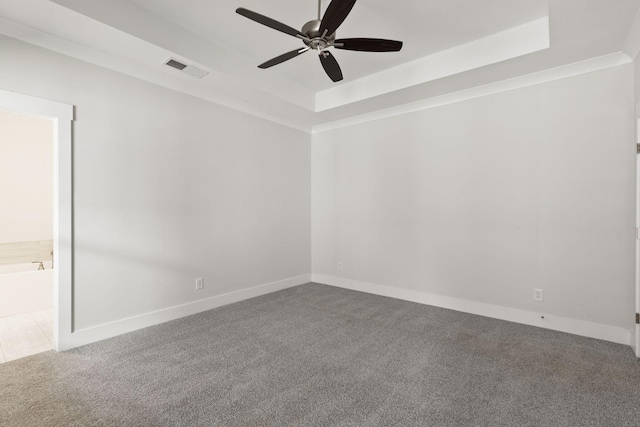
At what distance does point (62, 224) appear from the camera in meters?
2.75

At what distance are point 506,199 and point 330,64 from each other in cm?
250

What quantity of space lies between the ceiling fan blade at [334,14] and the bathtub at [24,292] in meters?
4.30

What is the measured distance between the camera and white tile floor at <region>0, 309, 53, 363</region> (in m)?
2.77

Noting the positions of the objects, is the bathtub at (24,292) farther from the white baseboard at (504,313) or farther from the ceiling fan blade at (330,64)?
the ceiling fan blade at (330,64)

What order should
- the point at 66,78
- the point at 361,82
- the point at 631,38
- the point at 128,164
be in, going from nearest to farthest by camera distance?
the point at 631,38
the point at 66,78
the point at 128,164
the point at 361,82

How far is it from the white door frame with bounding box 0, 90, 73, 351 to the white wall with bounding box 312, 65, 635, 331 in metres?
3.46

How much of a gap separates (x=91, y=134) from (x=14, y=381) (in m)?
2.07

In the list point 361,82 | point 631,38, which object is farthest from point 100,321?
point 631,38

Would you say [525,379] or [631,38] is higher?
[631,38]

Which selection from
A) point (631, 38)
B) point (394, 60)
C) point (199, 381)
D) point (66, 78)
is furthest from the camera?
point (394, 60)

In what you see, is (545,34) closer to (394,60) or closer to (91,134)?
(394,60)

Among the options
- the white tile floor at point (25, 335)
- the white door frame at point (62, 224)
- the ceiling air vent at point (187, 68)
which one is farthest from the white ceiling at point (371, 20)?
the white tile floor at point (25, 335)

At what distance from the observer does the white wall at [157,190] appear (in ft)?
9.41

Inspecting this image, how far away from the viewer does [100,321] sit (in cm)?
300
